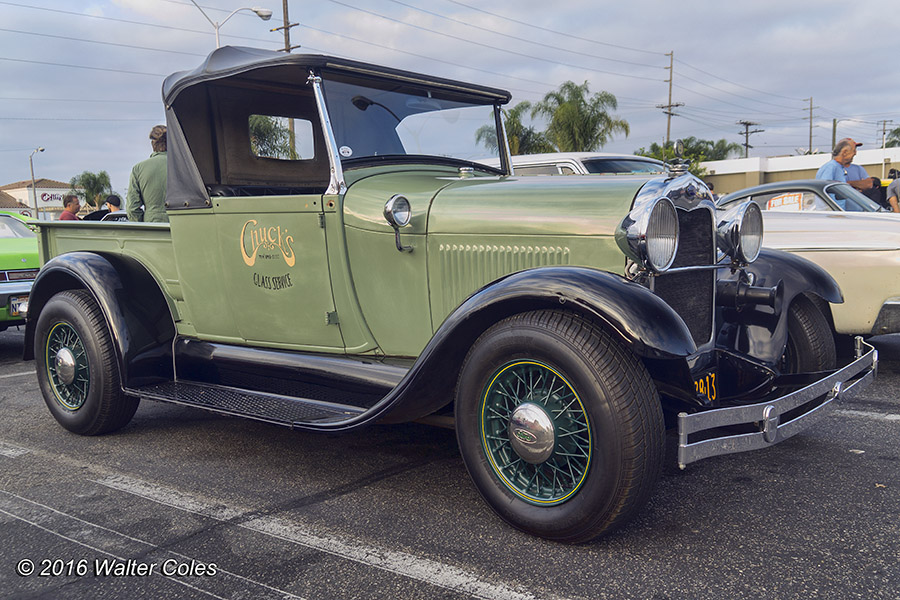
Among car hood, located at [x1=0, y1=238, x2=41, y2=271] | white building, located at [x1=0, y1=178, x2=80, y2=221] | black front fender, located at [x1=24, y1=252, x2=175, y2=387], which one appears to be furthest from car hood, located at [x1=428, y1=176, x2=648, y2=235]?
white building, located at [x1=0, y1=178, x2=80, y2=221]

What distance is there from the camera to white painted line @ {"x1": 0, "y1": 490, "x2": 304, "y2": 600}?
2344 millimetres

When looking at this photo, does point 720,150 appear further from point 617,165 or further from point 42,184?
point 42,184

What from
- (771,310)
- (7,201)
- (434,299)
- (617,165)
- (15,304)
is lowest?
(15,304)

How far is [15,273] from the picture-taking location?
6969 mm

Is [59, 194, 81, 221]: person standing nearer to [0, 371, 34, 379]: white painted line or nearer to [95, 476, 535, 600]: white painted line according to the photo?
[0, 371, 34, 379]: white painted line

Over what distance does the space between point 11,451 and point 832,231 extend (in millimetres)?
5320

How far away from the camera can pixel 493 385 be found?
2.62 m

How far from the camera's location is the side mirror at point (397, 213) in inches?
116

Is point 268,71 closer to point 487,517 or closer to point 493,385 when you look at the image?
point 493,385

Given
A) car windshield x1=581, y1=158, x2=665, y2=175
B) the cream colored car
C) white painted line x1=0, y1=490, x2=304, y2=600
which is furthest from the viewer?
car windshield x1=581, y1=158, x2=665, y2=175

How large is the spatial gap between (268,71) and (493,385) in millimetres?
1938

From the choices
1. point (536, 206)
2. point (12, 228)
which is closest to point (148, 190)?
point (536, 206)

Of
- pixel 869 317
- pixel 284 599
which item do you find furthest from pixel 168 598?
pixel 869 317

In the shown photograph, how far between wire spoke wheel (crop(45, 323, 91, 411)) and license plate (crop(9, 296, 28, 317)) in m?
2.97
